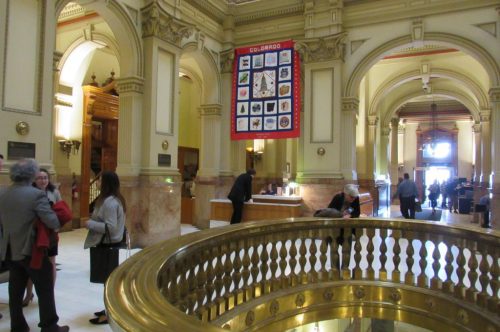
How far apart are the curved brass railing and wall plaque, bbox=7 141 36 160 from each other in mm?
3737

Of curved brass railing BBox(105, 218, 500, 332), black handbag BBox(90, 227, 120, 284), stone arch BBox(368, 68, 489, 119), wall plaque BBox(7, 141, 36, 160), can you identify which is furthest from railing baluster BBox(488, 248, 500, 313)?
stone arch BBox(368, 68, 489, 119)

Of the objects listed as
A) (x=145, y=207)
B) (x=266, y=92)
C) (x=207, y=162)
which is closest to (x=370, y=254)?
(x=145, y=207)

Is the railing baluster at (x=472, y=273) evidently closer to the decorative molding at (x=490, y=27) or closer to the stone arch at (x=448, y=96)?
the decorative molding at (x=490, y=27)

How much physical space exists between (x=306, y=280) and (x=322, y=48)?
705 centimetres

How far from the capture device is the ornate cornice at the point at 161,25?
315 inches

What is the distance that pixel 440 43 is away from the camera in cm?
900

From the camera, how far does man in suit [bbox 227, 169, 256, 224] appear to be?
874cm

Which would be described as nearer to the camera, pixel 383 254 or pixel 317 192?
pixel 383 254

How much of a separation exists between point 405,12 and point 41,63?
7654 millimetres

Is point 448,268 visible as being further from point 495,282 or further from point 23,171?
point 23,171

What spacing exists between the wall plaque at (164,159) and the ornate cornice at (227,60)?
356 centimetres

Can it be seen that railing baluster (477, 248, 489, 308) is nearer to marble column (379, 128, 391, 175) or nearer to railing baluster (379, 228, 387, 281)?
railing baluster (379, 228, 387, 281)

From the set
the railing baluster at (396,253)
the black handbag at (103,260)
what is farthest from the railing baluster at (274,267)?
the black handbag at (103,260)

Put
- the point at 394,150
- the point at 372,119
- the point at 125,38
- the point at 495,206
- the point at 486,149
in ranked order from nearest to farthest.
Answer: the point at 125,38, the point at 495,206, the point at 486,149, the point at 372,119, the point at 394,150
